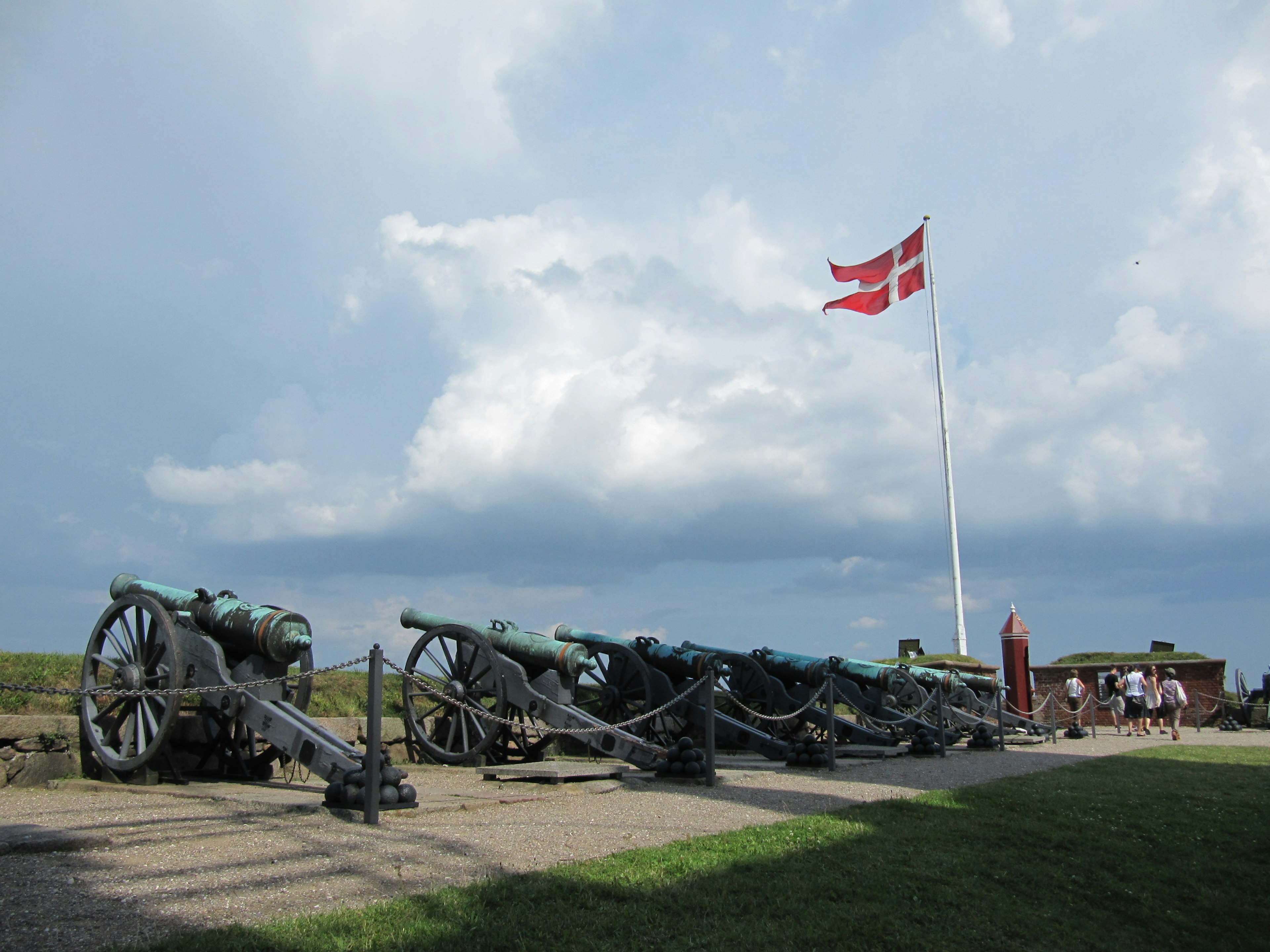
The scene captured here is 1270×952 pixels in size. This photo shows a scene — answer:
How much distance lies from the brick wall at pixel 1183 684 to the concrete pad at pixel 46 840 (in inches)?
956

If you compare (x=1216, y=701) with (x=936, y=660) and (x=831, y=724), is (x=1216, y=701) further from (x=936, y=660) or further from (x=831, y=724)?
(x=831, y=724)

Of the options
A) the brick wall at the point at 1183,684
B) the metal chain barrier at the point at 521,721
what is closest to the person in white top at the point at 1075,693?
the brick wall at the point at 1183,684

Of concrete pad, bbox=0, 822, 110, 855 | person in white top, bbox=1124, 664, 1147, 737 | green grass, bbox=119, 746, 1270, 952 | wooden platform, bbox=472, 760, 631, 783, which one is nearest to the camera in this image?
green grass, bbox=119, 746, 1270, 952

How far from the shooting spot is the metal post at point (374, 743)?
21.7 feet

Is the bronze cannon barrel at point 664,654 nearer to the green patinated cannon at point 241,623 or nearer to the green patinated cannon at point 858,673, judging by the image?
the green patinated cannon at point 858,673

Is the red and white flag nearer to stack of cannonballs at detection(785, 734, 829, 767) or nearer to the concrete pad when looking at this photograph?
stack of cannonballs at detection(785, 734, 829, 767)

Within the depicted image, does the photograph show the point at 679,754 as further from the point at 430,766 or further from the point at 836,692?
the point at 836,692

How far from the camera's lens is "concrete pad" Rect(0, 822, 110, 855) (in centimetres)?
533

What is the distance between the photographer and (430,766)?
461 inches

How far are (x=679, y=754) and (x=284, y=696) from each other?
414 centimetres

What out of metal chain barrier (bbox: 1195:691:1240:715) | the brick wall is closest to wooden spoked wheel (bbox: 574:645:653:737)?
the brick wall

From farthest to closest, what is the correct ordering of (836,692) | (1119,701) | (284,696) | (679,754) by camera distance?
(1119,701) < (836,692) < (679,754) < (284,696)

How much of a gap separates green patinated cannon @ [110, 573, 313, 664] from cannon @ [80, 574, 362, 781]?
0.01 meters

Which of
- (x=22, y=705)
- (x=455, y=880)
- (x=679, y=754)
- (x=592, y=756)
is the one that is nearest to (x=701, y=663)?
(x=592, y=756)
